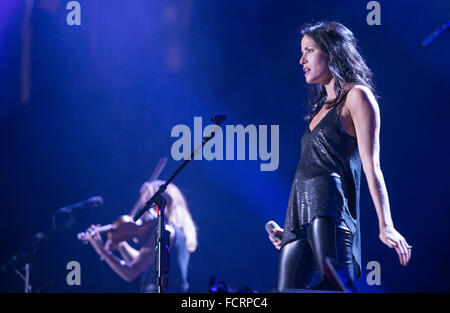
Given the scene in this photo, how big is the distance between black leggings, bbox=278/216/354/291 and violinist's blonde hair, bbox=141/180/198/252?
1909 millimetres

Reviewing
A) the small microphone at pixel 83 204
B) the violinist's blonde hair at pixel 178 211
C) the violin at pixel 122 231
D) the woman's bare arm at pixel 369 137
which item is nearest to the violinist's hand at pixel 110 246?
the violin at pixel 122 231

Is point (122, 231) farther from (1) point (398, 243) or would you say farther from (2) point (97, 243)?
(1) point (398, 243)

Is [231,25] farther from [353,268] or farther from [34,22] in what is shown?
[353,268]

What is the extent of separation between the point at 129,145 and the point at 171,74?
0.71m

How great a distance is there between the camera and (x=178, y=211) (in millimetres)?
4090

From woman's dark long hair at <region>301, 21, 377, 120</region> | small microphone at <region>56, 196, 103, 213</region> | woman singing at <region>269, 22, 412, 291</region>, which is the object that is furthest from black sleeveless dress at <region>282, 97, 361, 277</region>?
small microphone at <region>56, 196, 103, 213</region>

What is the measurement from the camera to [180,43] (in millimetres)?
4242

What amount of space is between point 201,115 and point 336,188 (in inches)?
85.7

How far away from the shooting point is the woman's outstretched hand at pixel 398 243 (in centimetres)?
191

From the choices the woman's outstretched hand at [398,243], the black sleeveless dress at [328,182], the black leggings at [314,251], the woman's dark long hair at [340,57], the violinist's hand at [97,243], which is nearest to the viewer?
the woman's outstretched hand at [398,243]

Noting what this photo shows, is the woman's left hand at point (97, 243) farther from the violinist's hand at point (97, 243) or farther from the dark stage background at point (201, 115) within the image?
the dark stage background at point (201, 115)
